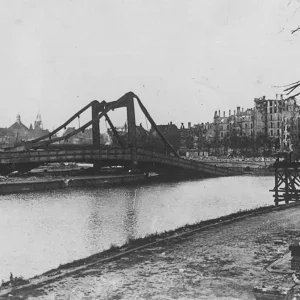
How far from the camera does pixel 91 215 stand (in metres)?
25.5

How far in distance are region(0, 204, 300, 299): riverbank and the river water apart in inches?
172

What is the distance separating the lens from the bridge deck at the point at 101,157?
42906mm

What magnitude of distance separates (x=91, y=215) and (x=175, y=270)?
17.2 metres

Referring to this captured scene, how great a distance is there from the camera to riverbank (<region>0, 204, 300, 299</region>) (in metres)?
7.39

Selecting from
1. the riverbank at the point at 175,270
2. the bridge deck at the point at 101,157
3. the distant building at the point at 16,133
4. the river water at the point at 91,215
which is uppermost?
the distant building at the point at 16,133

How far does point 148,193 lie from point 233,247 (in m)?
26.8

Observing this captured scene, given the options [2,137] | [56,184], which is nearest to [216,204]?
[56,184]

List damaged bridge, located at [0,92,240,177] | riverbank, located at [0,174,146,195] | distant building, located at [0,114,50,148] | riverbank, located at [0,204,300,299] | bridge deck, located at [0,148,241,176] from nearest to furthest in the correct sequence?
riverbank, located at [0,204,300,299] → riverbank, located at [0,174,146,195] → bridge deck, located at [0,148,241,176] → damaged bridge, located at [0,92,240,177] → distant building, located at [0,114,50,148]

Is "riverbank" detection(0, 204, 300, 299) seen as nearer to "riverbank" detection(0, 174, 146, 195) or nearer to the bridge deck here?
"riverbank" detection(0, 174, 146, 195)

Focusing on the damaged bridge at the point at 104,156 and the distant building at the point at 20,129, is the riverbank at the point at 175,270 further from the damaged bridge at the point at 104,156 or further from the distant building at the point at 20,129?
the distant building at the point at 20,129

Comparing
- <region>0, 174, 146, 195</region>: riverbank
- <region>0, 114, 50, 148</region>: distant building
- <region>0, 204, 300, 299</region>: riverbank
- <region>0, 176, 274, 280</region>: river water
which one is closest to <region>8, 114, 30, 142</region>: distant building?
<region>0, 114, 50, 148</region>: distant building

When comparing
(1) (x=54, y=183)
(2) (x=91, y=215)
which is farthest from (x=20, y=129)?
(2) (x=91, y=215)

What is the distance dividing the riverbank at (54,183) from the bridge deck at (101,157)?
1920 millimetres

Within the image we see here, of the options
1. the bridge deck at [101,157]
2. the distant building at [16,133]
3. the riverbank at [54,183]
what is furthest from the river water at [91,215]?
the distant building at [16,133]
